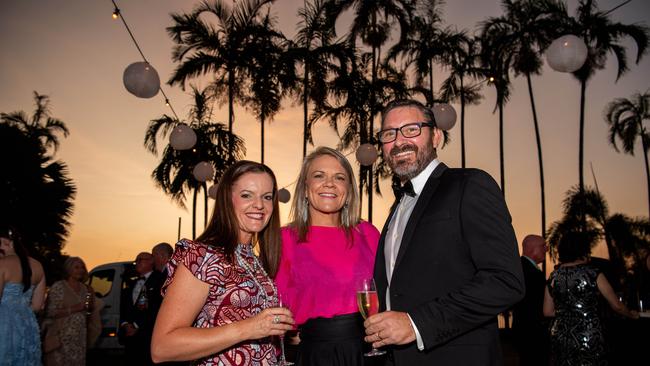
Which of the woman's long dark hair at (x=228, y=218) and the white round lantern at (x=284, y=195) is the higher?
the white round lantern at (x=284, y=195)

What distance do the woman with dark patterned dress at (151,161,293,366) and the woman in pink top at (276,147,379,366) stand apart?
1.94 ft

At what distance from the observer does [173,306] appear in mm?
2240

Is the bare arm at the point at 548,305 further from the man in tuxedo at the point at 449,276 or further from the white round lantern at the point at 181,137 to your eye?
the white round lantern at the point at 181,137

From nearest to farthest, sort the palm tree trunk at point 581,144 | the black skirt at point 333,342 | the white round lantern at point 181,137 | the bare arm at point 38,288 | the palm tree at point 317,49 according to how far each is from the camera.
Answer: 1. the black skirt at point 333,342
2. the bare arm at point 38,288
3. the white round lantern at point 181,137
4. the palm tree at point 317,49
5. the palm tree trunk at point 581,144

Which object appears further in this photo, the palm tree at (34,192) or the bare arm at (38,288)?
the palm tree at (34,192)

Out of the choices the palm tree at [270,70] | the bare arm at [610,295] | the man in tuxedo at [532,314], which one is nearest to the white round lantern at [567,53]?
the man in tuxedo at [532,314]

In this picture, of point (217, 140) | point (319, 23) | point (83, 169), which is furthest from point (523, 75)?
point (83, 169)

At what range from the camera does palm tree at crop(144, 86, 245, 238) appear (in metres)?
20.2

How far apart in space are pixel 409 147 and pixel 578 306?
3.92 metres

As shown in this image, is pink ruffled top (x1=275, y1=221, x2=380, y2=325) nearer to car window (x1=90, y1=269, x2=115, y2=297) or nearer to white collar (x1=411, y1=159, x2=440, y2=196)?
white collar (x1=411, y1=159, x2=440, y2=196)

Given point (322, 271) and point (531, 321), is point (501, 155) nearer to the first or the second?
point (531, 321)

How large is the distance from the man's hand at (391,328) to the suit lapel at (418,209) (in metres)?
0.32

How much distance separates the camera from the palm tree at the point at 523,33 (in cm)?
1919

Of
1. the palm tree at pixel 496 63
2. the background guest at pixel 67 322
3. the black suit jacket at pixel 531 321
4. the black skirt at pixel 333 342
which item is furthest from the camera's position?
the palm tree at pixel 496 63
